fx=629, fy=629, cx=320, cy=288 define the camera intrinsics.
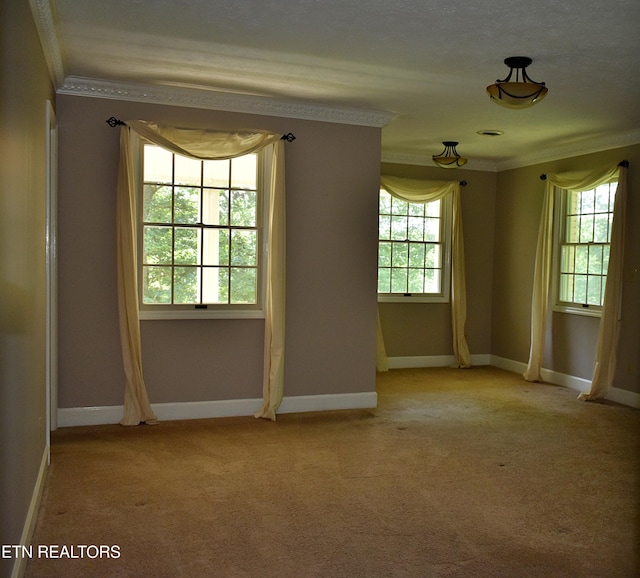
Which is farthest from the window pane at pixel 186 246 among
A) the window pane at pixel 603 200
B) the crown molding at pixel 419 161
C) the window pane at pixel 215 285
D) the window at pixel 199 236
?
the window pane at pixel 603 200

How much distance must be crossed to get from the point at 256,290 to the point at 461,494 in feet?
8.08

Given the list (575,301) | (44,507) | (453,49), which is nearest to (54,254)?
(44,507)

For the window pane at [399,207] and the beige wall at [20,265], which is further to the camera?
the window pane at [399,207]

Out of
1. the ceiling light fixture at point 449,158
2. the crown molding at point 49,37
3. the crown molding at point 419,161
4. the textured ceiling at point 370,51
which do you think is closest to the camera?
the crown molding at point 49,37

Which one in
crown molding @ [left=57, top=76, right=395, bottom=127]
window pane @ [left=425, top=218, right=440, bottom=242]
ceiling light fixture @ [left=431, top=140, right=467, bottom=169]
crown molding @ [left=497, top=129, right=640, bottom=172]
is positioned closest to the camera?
crown molding @ [left=57, top=76, right=395, bottom=127]

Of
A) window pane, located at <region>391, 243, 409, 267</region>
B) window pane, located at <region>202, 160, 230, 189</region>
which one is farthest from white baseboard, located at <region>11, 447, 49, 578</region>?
window pane, located at <region>391, 243, 409, 267</region>

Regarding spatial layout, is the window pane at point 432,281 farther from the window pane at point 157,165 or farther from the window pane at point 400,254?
the window pane at point 157,165

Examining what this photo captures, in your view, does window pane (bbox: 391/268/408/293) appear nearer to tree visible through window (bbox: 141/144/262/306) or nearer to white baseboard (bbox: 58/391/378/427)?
white baseboard (bbox: 58/391/378/427)

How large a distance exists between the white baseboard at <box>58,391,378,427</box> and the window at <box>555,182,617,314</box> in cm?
271

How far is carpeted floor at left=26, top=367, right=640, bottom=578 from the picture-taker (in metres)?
2.91

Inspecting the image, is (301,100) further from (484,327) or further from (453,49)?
(484,327)

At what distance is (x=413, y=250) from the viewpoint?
7.85 m

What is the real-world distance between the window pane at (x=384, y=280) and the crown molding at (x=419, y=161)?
134 centimetres

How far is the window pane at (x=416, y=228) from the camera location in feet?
25.6
